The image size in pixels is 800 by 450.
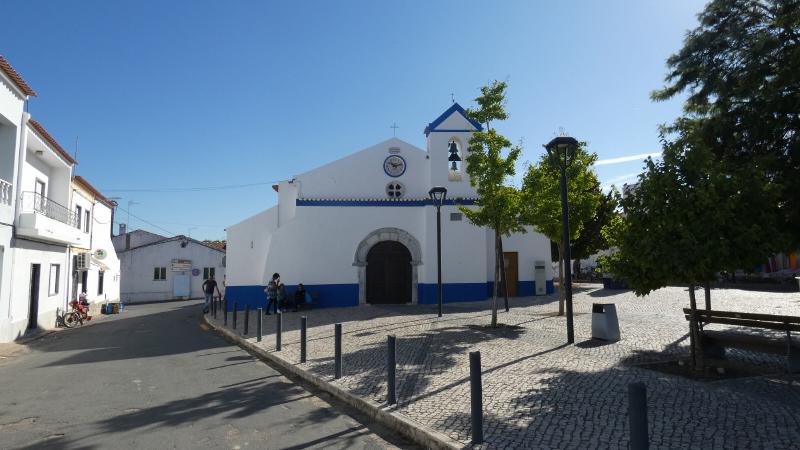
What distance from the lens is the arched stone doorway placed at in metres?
18.7

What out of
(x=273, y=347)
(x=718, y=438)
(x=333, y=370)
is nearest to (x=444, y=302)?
(x=273, y=347)

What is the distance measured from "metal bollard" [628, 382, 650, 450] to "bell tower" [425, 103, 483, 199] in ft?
52.9

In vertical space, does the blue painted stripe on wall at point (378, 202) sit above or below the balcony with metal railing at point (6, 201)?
above

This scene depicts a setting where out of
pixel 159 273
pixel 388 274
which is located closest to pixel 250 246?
pixel 388 274

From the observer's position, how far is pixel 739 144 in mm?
7812

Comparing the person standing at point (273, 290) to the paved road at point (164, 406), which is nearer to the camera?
the paved road at point (164, 406)

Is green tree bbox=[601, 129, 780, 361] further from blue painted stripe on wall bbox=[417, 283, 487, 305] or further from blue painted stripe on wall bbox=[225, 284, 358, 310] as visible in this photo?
blue painted stripe on wall bbox=[225, 284, 358, 310]

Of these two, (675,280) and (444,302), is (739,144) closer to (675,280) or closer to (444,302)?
(675,280)

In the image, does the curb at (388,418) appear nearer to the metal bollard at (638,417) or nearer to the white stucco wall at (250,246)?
the metal bollard at (638,417)

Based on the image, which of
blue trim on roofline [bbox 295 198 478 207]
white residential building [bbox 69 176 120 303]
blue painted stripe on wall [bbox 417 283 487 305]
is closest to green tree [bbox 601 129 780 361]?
blue painted stripe on wall [bbox 417 283 487 305]

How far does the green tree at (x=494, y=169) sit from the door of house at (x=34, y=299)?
1356 centimetres

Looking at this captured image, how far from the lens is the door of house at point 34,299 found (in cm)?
1469

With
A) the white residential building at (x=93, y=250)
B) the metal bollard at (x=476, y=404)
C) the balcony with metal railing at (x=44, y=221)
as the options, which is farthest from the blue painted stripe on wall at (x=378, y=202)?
the metal bollard at (x=476, y=404)

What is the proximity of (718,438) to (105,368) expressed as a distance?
9492 mm
